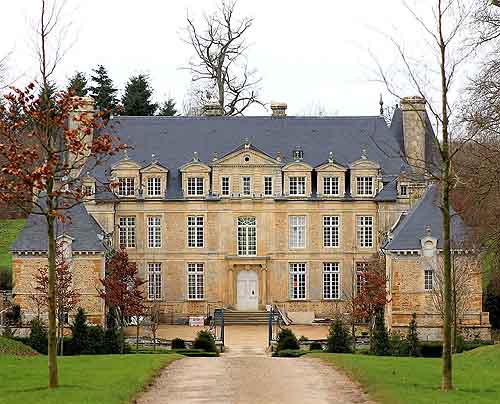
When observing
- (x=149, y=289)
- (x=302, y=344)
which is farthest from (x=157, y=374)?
(x=149, y=289)

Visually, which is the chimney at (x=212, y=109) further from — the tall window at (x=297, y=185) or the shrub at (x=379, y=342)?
the shrub at (x=379, y=342)

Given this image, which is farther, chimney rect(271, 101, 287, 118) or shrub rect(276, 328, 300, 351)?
chimney rect(271, 101, 287, 118)

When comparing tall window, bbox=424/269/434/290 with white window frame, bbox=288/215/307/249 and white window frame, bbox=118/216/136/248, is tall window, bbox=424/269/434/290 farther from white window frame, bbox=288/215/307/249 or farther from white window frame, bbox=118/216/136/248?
A: white window frame, bbox=118/216/136/248

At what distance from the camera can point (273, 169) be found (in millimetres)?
55250

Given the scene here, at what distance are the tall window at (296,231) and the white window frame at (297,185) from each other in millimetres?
1197

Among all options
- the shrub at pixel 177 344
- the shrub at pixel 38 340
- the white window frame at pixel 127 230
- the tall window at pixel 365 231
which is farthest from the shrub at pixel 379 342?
the white window frame at pixel 127 230

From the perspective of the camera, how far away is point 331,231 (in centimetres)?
5550

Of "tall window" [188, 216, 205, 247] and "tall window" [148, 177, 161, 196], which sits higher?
"tall window" [148, 177, 161, 196]

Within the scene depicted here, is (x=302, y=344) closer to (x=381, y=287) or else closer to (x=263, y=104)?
(x=381, y=287)

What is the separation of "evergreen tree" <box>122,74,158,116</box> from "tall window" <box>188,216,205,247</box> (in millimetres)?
19540

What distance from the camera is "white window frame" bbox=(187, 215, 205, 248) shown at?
182ft

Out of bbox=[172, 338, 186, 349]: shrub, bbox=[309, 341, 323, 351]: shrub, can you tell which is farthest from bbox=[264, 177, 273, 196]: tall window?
bbox=[309, 341, 323, 351]: shrub

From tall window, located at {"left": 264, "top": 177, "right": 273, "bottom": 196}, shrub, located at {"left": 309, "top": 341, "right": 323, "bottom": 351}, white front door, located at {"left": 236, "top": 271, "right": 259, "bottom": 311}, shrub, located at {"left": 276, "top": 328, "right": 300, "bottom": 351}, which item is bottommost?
shrub, located at {"left": 309, "top": 341, "right": 323, "bottom": 351}

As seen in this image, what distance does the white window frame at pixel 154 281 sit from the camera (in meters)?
54.8
